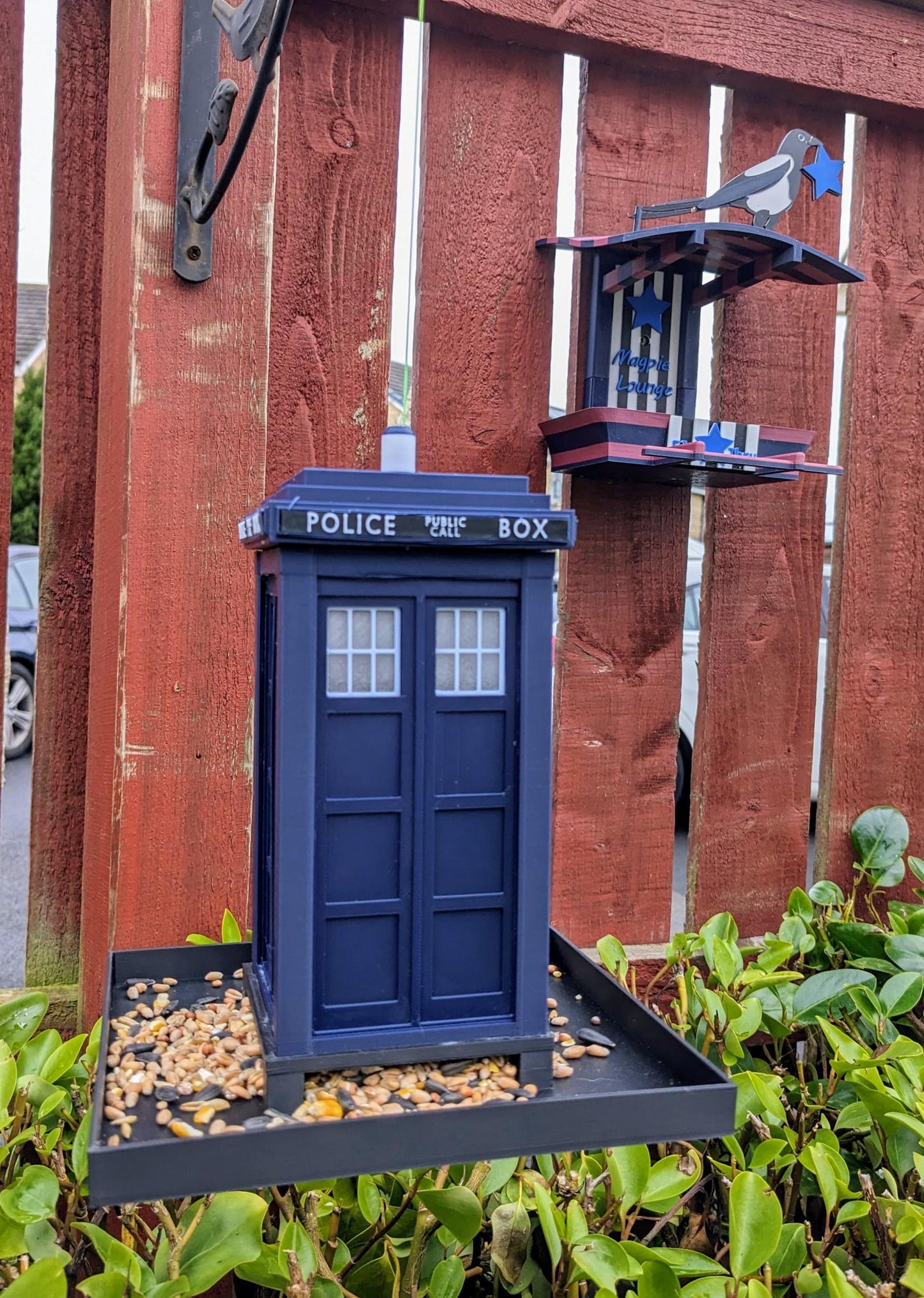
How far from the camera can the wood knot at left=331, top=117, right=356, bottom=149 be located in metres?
1.53

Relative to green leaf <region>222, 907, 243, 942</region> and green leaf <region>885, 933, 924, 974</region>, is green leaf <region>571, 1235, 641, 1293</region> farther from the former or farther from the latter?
green leaf <region>885, 933, 924, 974</region>

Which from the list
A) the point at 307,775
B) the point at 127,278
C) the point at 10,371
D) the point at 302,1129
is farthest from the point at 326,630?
the point at 10,371

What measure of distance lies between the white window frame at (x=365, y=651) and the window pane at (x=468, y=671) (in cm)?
5

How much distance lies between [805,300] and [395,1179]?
1.40 meters

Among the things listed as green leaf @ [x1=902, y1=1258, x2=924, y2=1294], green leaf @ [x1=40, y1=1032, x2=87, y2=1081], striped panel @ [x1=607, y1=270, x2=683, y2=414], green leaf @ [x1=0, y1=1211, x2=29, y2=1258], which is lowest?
green leaf @ [x1=902, y1=1258, x2=924, y2=1294]

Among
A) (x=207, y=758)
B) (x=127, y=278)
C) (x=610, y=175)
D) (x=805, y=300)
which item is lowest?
(x=207, y=758)

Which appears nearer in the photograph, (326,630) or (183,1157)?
(183,1157)

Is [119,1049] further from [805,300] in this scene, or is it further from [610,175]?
[805,300]

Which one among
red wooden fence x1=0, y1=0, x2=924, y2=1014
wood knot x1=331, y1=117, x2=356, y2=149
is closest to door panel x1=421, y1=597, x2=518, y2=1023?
red wooden fence x1=0, y1=0, x2=924, y2=1014

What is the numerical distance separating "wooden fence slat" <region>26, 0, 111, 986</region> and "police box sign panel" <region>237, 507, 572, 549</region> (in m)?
0.80

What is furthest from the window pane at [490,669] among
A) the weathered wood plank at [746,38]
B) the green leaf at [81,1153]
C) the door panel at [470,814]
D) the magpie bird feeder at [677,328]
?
the weathered wood plank at [746,38]

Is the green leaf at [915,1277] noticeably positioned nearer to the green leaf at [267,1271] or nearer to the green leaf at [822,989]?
the green leaf at [822,989]

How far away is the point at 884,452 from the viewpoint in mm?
1883

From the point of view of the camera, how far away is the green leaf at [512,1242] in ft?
3.58
